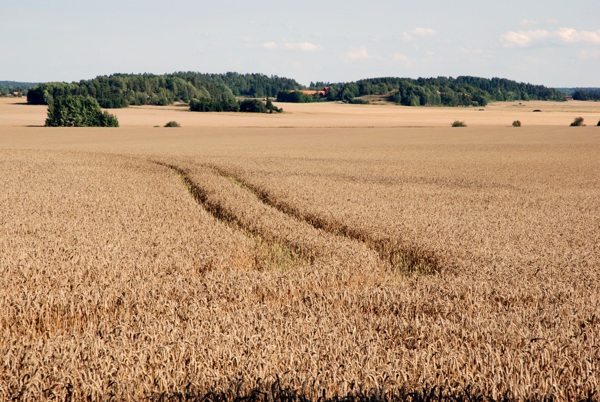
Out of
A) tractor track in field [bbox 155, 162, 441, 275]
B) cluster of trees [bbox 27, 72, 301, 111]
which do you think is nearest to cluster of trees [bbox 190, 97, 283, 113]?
cluster of trees [bbox 27, 72, 301, 111]

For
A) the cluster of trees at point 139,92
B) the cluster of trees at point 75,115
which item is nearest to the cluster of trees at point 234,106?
the cluster of trees at point 139,92

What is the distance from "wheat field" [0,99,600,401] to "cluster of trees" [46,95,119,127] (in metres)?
69.5

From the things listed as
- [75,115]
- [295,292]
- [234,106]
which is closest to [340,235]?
[295,292]

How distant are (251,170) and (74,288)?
21.8 meters

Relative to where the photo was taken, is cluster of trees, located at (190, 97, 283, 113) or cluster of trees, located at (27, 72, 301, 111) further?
cluster of trees, located at (27, 72, 301, 111)

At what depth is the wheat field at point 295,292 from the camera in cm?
520

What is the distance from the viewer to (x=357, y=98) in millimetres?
194125

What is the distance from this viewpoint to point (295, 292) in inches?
361

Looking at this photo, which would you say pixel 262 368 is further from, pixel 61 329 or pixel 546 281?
pixel 546 281

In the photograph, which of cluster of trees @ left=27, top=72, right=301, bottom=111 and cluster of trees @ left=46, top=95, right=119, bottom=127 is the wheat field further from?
cluster of trees @ left=27, top=72, right=301, bottom=111

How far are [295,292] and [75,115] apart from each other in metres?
87.1

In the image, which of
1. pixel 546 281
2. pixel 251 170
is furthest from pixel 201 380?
pixel 251 170

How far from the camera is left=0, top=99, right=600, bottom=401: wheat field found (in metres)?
5.20

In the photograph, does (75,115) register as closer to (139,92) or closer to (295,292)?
(139,92)
